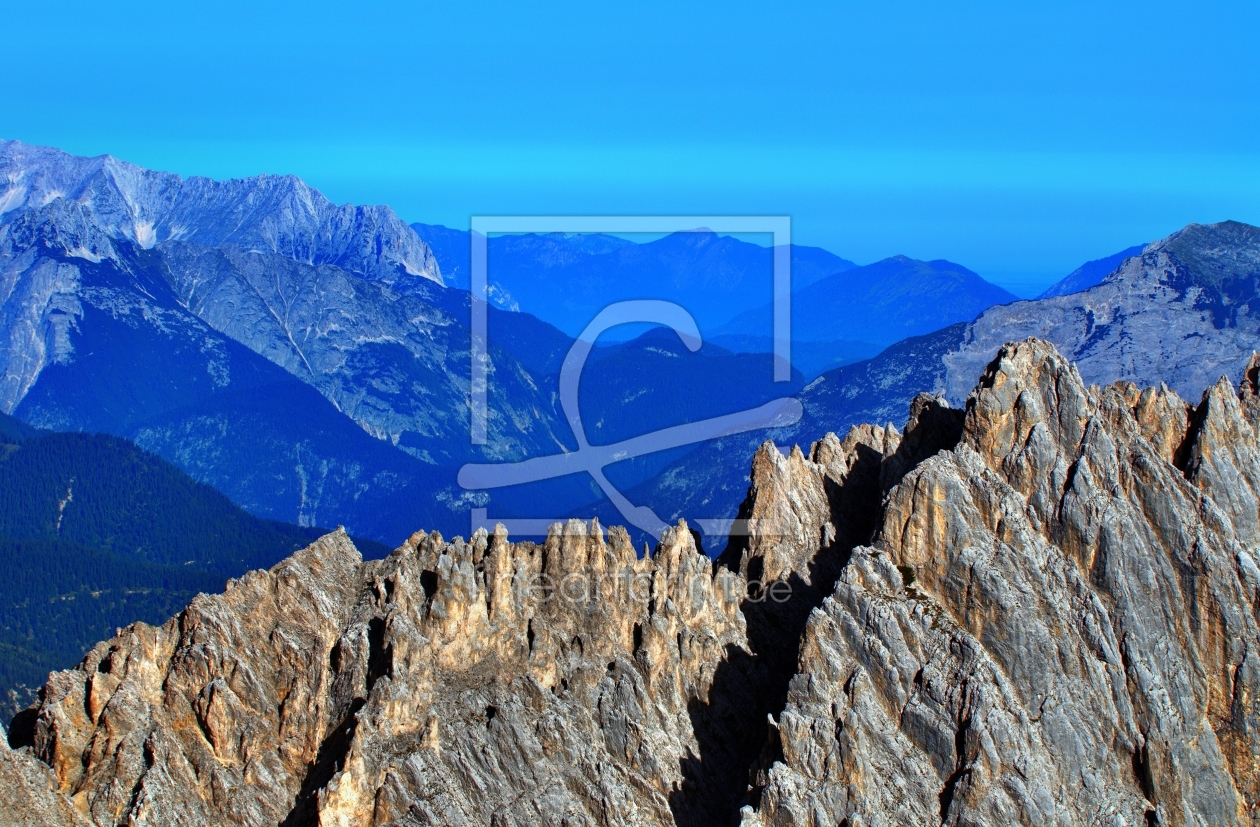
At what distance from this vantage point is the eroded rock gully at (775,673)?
82875mm

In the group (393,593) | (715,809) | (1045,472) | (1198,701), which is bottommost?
(715,809)

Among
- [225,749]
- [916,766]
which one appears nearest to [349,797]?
[225,749]

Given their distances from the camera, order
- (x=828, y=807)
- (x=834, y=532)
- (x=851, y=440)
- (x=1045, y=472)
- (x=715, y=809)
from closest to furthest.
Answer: (x=828, y=807) → (x=715, y=809) → (x=1045, y=472) → (x=834, y=532) → (x=851, y=440)

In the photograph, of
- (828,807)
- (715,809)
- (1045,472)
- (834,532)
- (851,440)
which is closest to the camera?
(828,807)

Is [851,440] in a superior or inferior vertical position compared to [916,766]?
superior

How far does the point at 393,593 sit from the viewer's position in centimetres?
9662

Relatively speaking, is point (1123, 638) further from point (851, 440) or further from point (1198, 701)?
point (851, 440)

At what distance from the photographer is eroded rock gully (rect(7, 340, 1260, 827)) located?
272 ft

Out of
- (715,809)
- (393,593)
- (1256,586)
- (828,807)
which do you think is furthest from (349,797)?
(1256,586)

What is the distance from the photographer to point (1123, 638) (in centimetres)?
8925

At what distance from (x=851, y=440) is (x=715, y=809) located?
39.0 m

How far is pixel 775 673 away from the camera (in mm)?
95812

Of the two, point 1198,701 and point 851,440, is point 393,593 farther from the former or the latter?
point 1198,701

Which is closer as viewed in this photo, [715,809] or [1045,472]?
[715,809]
